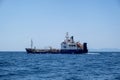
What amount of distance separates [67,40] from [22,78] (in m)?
87.8

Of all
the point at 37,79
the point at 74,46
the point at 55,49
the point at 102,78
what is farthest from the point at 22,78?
the point at 55,49

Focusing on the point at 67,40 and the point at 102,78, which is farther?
the point at 67,40

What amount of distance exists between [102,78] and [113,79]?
1.34 meters

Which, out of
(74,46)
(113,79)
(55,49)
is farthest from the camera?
(55,49)

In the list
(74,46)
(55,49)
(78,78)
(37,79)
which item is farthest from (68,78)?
(55,49)

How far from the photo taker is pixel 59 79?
95.5ft

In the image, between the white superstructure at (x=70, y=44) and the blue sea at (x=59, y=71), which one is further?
the white superstructure at (x=70, y=44)

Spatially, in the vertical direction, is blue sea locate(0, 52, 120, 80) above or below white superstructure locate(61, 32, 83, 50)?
below

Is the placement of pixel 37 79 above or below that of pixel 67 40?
→ below

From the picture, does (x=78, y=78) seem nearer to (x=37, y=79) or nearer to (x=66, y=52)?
(x=37, y=79)

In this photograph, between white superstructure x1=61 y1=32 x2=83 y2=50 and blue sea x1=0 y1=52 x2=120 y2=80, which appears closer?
blue sea x1=0 y1=52 x2=120 y2=80

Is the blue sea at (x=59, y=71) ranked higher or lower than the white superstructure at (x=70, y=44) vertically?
lower

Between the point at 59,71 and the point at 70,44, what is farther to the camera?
the point at 70,44

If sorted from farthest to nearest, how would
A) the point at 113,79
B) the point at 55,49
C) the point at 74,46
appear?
the point at 55,49
the point at 74,46
the point at 113,79
